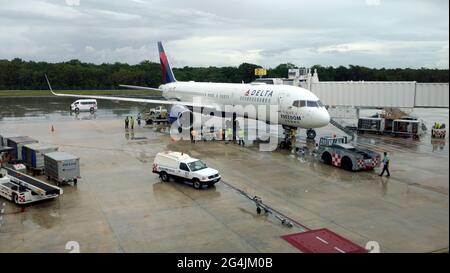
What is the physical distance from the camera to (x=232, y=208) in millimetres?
16781

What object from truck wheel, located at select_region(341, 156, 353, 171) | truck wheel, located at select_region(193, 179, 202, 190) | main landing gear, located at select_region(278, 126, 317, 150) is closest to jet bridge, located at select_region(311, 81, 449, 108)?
main landing gear, located at select_region(278, 126, 317, 150)

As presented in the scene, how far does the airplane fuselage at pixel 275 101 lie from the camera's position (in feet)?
93.8

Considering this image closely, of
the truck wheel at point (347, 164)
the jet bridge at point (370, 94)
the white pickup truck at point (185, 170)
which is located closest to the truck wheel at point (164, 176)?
the white pickup truck at point (185, 170)

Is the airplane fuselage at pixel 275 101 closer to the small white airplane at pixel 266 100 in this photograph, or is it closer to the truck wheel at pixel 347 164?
the small white airplane at pixel 266 100

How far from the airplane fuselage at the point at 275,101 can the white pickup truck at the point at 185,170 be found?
10.9m

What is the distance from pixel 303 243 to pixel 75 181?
12654mm

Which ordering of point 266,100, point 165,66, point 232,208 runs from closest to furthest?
point 232,208, point 266,100, point 165,66

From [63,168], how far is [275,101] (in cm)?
1674

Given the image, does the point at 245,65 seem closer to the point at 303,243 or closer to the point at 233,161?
the point at 233,161

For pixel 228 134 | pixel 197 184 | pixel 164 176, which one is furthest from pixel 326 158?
pixel 228 134

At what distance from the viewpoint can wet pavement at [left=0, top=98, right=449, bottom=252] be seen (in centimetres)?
1326

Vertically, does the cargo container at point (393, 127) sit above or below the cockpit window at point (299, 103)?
below

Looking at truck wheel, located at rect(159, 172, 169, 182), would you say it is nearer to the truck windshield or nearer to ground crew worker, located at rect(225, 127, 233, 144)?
the truck windshield

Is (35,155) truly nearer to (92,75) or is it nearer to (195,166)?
(195,166)
